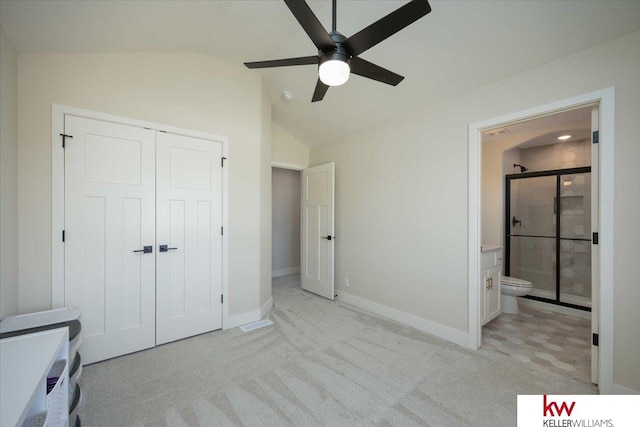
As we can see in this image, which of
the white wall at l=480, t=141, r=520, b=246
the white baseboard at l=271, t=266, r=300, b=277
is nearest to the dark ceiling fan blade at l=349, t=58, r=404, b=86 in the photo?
the white wall at l=480, t=141, r=520, b=246

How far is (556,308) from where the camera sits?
3.52m

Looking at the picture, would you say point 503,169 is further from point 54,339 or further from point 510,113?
point 54,339

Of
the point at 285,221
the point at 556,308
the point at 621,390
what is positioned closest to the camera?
the point at 621,390

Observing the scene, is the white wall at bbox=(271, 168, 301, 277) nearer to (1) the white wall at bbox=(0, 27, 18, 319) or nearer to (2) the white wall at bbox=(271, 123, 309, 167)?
(2) the white wall at bbox=(271, 123, 309, 167)

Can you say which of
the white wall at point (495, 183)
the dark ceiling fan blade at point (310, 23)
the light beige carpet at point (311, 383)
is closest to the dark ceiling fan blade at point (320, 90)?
the dark ceiling fan blade at point (310, 23)

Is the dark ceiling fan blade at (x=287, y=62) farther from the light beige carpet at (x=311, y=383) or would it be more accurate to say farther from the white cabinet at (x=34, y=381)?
the light beige carpet at (x=311, y=383)

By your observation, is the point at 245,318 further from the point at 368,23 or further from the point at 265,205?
the point at 368,23

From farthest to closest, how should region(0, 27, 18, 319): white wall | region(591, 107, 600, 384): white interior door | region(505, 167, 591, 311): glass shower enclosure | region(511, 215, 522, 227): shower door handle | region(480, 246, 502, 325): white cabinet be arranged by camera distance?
1. region(511, 215, 522, 227): shower door handle
2. region(505, 167, 591, 311): glass shower enclosure
3. region(480, 246, 502, 325): white cabinet
4. region(591, 107, 600, 384): white interior door
5. region(0, 27, 18, 319): white wall

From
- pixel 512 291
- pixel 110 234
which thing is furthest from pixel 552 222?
pixel 110 234

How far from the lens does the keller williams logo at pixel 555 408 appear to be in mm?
1577

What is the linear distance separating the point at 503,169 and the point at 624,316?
2.86m

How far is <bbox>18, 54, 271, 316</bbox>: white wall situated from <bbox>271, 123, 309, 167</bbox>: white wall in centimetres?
68

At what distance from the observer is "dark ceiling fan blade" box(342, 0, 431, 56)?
3.80ft

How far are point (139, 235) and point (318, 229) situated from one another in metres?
2.39
